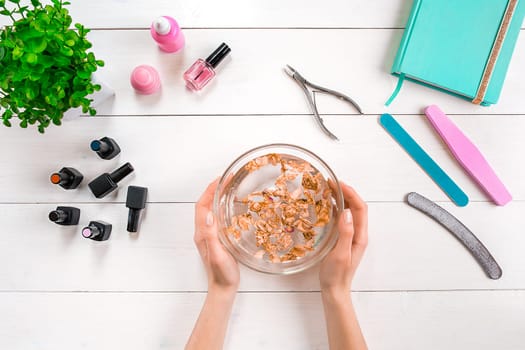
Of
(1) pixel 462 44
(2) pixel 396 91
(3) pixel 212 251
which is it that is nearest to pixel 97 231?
(3) pixel 212 251

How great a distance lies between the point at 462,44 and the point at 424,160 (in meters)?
0.21

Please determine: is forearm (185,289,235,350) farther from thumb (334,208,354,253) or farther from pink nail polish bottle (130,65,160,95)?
pink nail polish bottle (130,65,160,95)

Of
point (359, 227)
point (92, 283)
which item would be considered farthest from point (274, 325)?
point (92, 283)

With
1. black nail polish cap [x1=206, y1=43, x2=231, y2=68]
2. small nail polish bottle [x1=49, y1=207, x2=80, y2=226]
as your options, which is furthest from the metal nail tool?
small nail polish bottle [x1=49, y1=207, x2=80, y2=226]

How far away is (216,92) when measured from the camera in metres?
0.69

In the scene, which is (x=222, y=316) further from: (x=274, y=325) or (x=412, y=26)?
(x=412, y=26)

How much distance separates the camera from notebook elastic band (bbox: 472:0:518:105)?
25.9 inches

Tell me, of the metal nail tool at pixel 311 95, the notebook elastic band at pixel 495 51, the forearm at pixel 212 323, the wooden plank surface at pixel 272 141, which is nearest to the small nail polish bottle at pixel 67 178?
the wooden plank surface at pixel 272 141

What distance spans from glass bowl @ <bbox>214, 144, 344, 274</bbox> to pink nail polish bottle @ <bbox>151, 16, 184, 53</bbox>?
237mm

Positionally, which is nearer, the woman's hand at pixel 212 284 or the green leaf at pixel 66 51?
the green leaf at pixel 66 51

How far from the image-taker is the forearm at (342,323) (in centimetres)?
60

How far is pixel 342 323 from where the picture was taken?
614 mm

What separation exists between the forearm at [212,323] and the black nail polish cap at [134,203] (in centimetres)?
18

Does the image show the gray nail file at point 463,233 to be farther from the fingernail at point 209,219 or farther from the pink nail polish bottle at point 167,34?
the pink nail polish bottle at point 167,34
